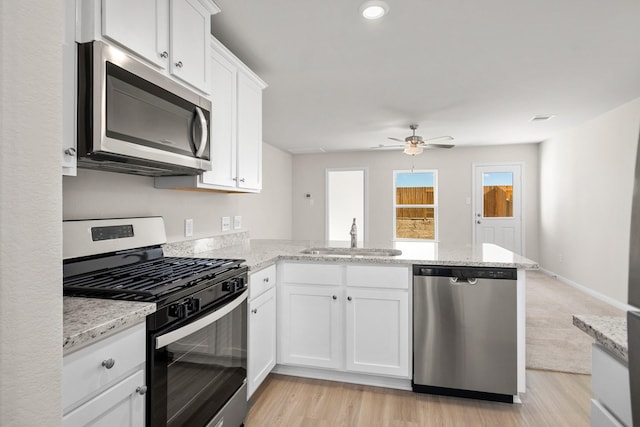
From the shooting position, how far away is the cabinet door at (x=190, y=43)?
5.47 feet

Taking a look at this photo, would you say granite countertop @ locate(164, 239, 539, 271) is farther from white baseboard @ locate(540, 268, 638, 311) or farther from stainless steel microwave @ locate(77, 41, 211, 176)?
white baseboard @ locate(540, 268, 638, 311)

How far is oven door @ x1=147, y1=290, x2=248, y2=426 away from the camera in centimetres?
121

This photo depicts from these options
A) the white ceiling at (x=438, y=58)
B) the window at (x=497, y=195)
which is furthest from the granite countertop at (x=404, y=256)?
the window at (x=497, y=195)

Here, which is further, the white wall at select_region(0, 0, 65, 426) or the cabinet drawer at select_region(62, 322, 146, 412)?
the cabinet drawer at select_region(62, 322, 146, 412)

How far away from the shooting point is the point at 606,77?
3207mm

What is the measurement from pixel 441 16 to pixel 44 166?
7.50ft

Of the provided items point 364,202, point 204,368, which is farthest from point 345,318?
point 364,202

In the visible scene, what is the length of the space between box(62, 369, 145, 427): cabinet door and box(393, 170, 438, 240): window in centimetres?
649

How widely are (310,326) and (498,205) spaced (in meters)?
5.64

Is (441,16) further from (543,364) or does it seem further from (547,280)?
(547,280)

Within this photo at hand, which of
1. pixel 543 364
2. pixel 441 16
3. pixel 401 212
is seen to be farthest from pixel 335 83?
pixel 401 212

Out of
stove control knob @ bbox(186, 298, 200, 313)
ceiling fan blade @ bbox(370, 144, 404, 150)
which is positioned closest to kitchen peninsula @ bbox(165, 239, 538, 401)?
stove control knob @ bbox(186, 298, 200, 313)

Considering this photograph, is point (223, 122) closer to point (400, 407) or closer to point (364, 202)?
point (400, 407)

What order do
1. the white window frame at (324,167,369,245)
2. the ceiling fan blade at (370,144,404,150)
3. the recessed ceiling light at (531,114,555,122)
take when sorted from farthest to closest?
the white window frame at (324,167,369,245) → the ceiling fan blade at (370,144,404,150) → the recessed ceiling light at (531,114,555,122)
